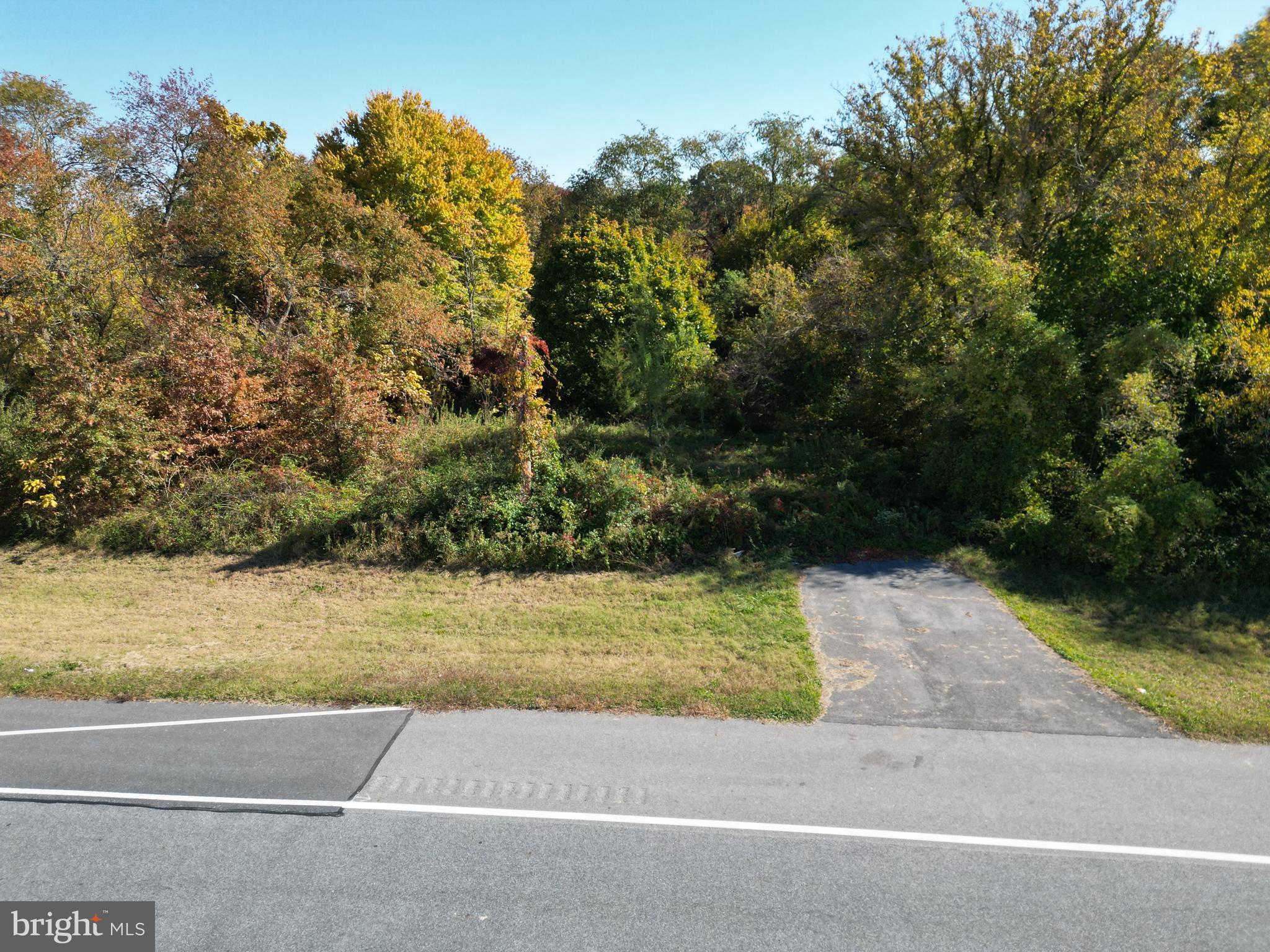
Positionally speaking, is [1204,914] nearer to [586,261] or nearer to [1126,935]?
[1126,935]

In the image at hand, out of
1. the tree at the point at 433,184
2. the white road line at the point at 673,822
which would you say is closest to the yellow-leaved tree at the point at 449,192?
the tree at the point at 433,184

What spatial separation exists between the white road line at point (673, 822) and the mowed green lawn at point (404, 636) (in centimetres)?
176

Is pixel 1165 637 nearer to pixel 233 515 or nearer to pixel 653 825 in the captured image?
Answer: pixel 653 825

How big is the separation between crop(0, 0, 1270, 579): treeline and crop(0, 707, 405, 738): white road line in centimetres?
474

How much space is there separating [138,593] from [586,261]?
16793mm

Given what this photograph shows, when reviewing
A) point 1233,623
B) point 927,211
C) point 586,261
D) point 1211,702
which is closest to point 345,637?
point 1211,702

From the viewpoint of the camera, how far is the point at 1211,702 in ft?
24.8

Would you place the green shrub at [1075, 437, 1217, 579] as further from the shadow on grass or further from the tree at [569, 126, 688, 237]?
the tree at [569, 126, 688, 237]

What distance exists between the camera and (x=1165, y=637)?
9.36 meters

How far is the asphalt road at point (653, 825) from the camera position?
4586 millimetres

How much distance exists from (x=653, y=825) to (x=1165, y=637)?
755 cm

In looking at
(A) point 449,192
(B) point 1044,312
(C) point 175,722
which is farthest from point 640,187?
(C) point 175,722

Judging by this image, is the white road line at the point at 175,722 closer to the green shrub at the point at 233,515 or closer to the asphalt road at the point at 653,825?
the asphalt road at the point at 653,825

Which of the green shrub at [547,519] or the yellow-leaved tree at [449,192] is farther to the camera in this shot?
the yellow-leaved tree at [449,192]
